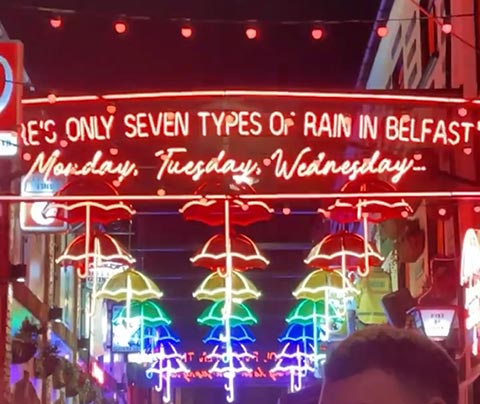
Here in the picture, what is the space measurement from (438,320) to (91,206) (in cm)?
499

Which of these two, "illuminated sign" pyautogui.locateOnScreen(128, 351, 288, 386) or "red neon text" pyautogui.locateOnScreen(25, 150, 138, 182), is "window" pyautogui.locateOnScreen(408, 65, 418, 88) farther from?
"illuminated sign" pyautogui.locateOnScreen(128, 351, 288, 386)

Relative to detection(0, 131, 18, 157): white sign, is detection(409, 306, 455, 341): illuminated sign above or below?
below

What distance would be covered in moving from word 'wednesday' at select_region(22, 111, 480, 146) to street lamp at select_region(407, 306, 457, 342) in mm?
3142

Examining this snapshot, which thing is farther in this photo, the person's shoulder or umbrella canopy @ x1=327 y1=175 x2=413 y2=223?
umbrella canopy @ x1=327 y1=175 x2=413 y2=223

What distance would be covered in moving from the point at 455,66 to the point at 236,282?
4.67m

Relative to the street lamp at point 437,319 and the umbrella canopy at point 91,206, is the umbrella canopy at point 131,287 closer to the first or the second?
the umbrella canopy at point 91,206

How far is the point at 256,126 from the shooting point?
39.8ft

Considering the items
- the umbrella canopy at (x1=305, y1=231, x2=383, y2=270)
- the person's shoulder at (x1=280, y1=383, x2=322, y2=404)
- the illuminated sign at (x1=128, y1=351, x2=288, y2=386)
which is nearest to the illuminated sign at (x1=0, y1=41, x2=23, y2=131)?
the umbrella canopy at (x1=305, y1=231, x2=383, y2=270)

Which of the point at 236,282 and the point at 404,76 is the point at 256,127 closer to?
the point at 236,282

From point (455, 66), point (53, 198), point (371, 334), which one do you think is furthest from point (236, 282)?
point (371, 334)

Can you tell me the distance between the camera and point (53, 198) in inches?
444

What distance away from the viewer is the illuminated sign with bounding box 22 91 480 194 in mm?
12000

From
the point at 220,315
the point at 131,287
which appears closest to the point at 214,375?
the point at 220,315

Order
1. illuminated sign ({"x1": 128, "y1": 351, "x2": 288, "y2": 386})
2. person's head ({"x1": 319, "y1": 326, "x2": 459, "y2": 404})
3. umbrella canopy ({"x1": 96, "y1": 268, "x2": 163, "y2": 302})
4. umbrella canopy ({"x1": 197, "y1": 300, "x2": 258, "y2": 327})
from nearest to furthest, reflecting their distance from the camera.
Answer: person's head ({"x1": 319, "y1": 326, "x2": 459, "y2": 404}) → umbrella canopy ({"x1": 96, "y1": 268, "x2": 163, "y2": 302}) → umbrella canopy ({"x1": 197, "y1": 300, "x2": 258, "y2": 327}) → illuminated sign ({"x1": 128, "y1": 351, "x2": 288, "y2": 386})
